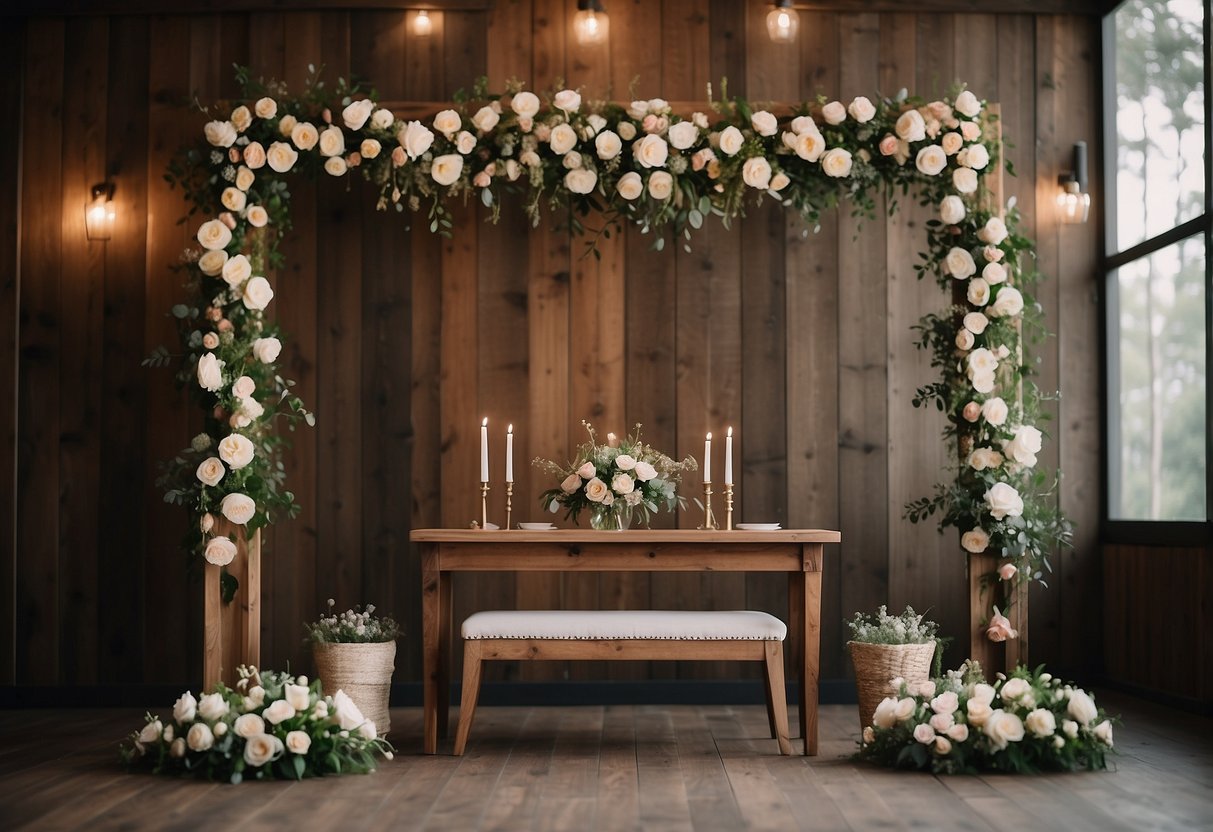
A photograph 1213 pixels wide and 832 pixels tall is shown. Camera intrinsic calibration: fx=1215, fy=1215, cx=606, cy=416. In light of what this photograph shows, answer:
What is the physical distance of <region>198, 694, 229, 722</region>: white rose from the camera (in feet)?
11.9

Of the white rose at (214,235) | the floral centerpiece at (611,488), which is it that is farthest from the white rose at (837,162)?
the white rose at (214,235)

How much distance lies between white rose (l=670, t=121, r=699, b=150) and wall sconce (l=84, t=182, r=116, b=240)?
2461 mm

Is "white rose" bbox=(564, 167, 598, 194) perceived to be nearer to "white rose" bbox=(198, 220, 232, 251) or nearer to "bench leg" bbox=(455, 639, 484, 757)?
"white rose" bbox=(198, 220, 232, 251)

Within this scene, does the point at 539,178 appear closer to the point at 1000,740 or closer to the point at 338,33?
the point at 338,33

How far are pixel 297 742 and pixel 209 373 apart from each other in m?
1.36

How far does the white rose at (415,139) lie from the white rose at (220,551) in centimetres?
151

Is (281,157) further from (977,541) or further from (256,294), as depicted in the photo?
(977,541)

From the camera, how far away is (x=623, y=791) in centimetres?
342

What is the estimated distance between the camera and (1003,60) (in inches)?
208

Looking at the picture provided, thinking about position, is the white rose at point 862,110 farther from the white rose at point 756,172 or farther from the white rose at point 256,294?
the white rose at point 256,294

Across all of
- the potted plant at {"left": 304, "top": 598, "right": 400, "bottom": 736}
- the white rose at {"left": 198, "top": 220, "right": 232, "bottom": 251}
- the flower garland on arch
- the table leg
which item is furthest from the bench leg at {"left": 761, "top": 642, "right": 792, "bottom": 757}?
the white rose at {"left": 198, "top": 220, "right": 232, "bottom": 251}

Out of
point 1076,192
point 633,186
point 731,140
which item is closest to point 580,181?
point 633,186

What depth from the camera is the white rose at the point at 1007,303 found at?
4.31 meters

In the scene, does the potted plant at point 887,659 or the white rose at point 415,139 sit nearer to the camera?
the potted plant at point 887,659
